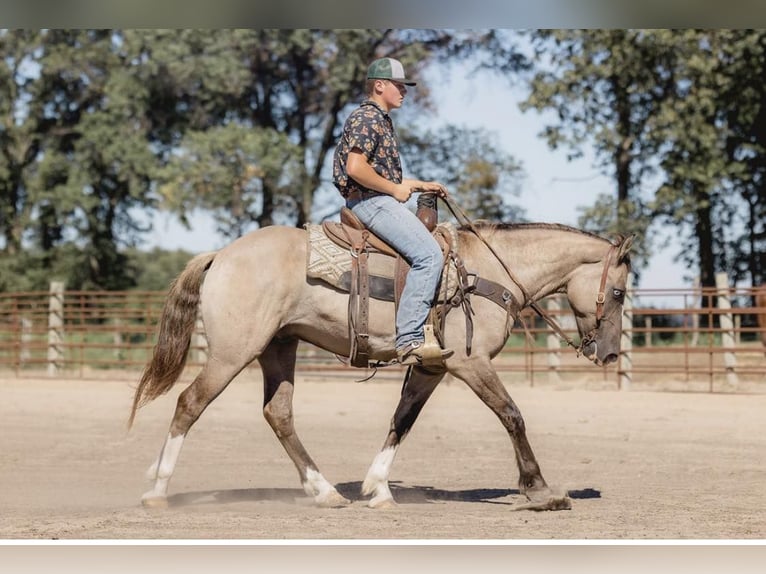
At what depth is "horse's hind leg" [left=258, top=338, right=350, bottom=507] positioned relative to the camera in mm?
6633

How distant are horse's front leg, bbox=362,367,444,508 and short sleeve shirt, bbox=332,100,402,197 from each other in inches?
47.7

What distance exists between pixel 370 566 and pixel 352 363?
78.4 inches

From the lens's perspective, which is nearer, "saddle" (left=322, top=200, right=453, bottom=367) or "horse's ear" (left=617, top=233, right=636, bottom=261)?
"saddle" (left=322, top=200, right=453, bottom=367)

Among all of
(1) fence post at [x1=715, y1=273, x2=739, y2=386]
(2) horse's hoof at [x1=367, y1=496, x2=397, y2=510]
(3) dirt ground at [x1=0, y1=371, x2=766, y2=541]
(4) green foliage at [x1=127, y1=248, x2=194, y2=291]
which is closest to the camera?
(3) dirt ground at [x1=0, y1=371, x2=766, y2=541]

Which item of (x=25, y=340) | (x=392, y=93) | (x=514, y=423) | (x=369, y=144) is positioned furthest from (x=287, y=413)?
(x=25, y=340)

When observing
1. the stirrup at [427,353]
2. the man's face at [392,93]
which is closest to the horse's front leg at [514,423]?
the stirrup at [427,353]

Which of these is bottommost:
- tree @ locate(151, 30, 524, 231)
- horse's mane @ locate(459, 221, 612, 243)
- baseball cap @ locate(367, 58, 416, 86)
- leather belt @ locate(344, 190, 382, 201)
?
horse's mane @ locate(459, 221, 612, 243)

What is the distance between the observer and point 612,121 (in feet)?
76.9

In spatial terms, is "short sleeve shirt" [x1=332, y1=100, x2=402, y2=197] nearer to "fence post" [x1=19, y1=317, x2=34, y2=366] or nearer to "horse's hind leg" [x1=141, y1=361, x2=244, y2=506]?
"horse's hind leg" [x1=141, y1=361, x2=244, y2=506]

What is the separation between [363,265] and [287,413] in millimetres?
1058

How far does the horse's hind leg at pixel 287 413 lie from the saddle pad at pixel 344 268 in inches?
23.8

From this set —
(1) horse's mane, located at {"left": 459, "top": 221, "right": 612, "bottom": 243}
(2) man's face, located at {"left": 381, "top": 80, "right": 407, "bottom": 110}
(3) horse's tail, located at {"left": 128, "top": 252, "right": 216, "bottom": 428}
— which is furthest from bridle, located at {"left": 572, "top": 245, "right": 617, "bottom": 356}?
(3) horse's tail, located at {"left": 128, "top": 252, "right": 216, "bottom": 428}

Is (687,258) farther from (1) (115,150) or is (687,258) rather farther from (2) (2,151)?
(2) (2,151)

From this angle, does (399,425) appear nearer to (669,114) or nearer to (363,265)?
(363,265)
